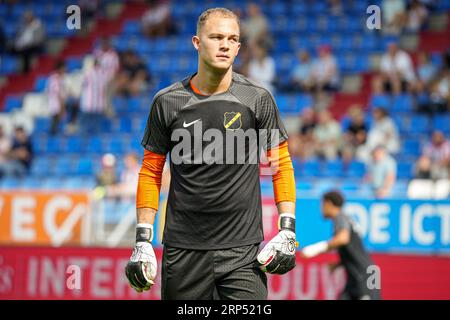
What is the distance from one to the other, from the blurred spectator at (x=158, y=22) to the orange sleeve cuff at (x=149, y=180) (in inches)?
611

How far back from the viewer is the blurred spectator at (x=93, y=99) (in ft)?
61.1

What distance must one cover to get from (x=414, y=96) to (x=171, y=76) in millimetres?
5271

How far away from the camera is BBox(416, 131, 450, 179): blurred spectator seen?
14508 mm

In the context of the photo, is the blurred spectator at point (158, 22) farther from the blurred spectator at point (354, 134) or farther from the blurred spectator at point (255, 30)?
the blurred spectator at point (354, 134)

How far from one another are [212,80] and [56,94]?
1417 cm

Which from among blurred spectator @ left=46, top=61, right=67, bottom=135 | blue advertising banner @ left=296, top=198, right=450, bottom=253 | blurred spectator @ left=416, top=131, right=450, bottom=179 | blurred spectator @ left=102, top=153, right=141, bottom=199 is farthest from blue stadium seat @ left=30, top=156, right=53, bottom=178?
blurred spectator @ left=416, top=131, right=450, bottom=179

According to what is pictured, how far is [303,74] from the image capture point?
1827 cm

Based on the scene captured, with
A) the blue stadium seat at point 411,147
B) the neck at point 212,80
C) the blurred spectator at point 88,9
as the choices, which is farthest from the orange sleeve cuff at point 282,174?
the blurred spectator at point 88,9

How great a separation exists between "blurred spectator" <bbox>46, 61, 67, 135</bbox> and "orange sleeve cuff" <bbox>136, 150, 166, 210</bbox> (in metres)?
13.9

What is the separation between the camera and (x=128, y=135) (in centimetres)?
1859

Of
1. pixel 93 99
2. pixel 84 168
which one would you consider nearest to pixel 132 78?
pixel 93 99

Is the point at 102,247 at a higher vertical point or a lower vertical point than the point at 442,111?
lower

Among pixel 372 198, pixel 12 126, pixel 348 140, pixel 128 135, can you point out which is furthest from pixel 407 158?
pixel 12 126
